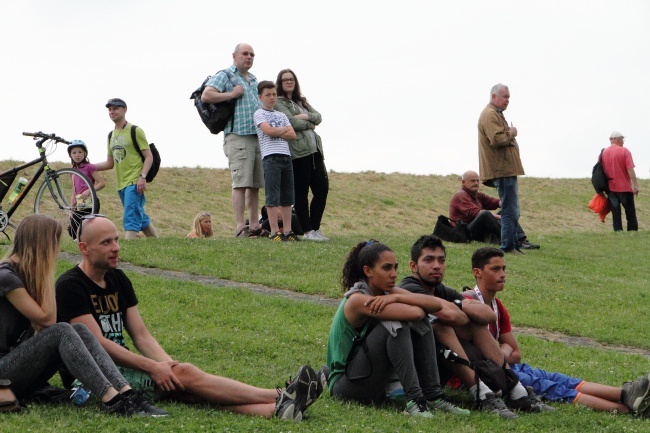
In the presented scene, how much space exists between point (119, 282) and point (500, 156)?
33.1 ft

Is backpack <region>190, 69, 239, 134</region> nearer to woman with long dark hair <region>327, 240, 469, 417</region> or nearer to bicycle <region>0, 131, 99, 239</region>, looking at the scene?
bicycle <region>0, 131, 99, 239</region>

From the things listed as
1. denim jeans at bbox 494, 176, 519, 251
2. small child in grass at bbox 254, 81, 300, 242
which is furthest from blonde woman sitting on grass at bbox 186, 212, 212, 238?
denim jeans at bbox 494, 176, 519, 251

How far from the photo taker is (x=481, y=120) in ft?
55.0

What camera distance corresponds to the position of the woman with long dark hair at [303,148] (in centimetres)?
1595

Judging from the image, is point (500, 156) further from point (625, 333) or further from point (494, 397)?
point (494, 397)

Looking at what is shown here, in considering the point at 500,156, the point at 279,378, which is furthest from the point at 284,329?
the point at 500,156

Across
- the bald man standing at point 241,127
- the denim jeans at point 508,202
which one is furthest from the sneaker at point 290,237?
the denim jeans at point 508,202

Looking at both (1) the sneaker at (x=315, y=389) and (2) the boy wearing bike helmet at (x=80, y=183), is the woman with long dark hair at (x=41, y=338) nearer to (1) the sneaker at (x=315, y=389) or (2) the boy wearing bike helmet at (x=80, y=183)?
(1) the sneaker at (x=315, y=389)

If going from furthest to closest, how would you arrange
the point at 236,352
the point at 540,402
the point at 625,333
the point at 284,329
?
1. the point at 625,333
2. the point at 284,329
3. the point at 236,352
4. the point at 540,402

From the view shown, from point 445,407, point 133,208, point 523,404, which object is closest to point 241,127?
point 133,208

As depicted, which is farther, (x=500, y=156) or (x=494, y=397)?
(x=500, y=156)

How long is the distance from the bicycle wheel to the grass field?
1.58 feet

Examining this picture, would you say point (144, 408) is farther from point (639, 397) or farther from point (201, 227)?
point (201, 227)

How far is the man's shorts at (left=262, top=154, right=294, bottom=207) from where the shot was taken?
49.5 ft
